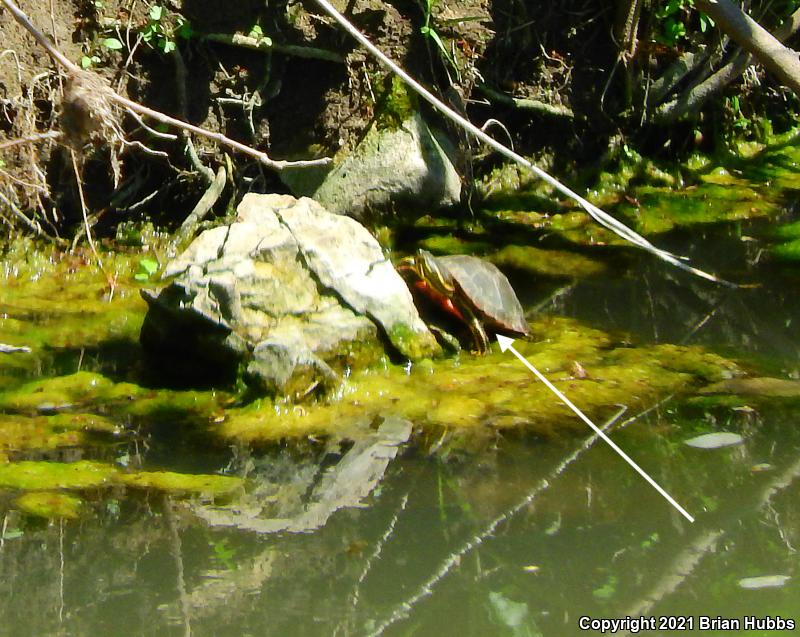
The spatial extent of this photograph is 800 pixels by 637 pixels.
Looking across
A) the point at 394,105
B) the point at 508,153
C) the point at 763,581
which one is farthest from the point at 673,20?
the point at 508,153

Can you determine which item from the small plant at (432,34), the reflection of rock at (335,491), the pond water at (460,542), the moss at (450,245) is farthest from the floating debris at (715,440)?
the small plant at (432,34)

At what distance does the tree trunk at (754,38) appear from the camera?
377 cm

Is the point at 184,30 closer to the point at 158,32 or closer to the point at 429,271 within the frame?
the point at 158,32

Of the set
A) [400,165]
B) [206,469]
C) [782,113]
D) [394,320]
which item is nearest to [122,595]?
[206,469]

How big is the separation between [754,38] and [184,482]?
2718 millimetres

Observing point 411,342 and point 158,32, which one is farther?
point 158,32

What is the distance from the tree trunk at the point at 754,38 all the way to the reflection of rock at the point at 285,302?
1.56 metres

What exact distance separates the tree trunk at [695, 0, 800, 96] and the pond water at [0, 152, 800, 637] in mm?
1371

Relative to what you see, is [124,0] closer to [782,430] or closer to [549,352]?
[549,352]

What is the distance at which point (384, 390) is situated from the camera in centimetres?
345

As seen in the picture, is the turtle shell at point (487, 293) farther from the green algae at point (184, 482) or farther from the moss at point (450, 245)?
the green algae at point (184, 482)

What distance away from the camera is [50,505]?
2.61 metres

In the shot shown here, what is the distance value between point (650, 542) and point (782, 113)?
→ 18.5 ft

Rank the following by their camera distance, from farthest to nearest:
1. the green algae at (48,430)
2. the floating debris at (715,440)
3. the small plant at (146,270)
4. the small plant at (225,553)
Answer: the small plant at (146,270)
the green algae at (48,430)
the floating debris at (715,440)
the small plant at (225,553)
